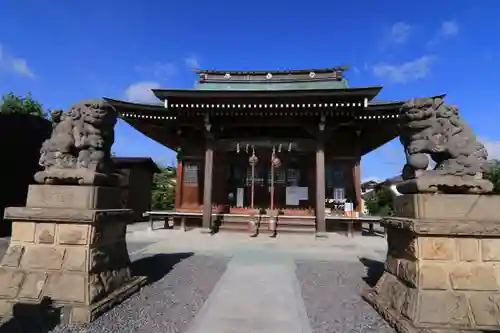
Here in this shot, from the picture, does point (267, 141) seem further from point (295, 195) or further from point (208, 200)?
point (208, 200)

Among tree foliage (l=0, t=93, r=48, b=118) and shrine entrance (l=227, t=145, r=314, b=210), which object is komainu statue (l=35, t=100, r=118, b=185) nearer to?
shrine entrance (l=227, t=145, r=314, b=210)

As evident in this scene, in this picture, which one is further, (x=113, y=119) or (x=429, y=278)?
(x=113, y=119)

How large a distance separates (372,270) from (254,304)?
3132 mm

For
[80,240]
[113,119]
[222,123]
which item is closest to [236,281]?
[80,240]

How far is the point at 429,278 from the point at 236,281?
2842mm

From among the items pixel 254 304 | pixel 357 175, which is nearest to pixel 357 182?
pixel 357 175

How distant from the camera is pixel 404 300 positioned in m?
2.89

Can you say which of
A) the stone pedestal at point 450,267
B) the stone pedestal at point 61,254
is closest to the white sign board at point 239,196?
the stone pedestal at point 61,254

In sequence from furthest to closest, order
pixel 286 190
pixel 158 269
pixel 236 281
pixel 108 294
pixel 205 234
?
pixel 286 190 < pixel 205 234 < pixel 158 269 < pixel 236 281 < pixel 108 294

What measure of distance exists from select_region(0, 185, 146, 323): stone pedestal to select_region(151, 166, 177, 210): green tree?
19.8m

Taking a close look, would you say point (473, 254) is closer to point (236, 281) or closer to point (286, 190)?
point (236, 281)

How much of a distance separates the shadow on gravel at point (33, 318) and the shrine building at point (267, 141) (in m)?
7.93

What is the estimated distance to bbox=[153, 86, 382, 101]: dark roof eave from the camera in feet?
31.3

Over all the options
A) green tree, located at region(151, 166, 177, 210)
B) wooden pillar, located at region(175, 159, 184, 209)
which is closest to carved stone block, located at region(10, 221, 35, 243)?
wooden pillar, located at region(175, 159, 184, 209)
